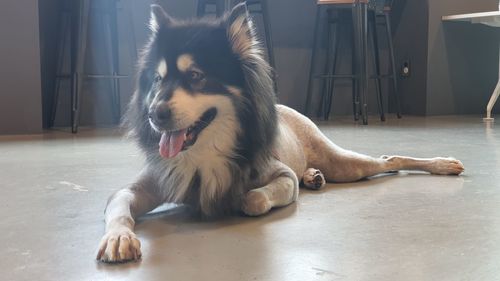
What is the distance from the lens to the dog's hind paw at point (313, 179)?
2.33 metres

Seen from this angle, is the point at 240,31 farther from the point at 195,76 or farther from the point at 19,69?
the point at 19,69

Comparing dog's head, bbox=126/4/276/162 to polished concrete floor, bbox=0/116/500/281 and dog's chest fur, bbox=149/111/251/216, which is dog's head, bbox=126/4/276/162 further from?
polished concrete floor, bbox=0/116/500/281

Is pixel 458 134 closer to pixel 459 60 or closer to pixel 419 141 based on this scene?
pixel 419 141

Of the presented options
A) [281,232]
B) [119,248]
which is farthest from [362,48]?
[119,248]

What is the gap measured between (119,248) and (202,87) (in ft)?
1.90

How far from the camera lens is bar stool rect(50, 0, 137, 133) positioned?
4.43m

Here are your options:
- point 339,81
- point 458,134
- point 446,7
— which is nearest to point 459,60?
point 446,7

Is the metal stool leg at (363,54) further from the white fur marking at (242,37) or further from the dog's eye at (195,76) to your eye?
the dog's eye at (195,76)

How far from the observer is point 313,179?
7.66ft

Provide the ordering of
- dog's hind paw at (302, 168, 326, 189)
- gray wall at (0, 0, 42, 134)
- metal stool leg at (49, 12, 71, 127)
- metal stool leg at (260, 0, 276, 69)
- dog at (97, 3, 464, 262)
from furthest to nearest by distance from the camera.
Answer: metal stool leg at (260, 0, 276, 69) → metal stool leg at (49, 12, 71, 127) → gray wall at (0, 0, 42, 134) → dog's hind paw at (302, 168, 326, 189) → dog at (97, 3, 464, 262)

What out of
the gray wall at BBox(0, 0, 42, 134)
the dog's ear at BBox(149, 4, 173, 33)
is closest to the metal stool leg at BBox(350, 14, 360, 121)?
the gray wall at BBox(0, 0, 42, 134)

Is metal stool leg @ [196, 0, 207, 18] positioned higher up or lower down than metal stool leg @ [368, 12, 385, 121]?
higher up

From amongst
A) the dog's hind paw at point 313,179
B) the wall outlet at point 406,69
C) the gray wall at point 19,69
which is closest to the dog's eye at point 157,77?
the dog's hind paw at point 313,179

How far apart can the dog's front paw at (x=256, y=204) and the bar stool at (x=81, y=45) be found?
298 centimetres
